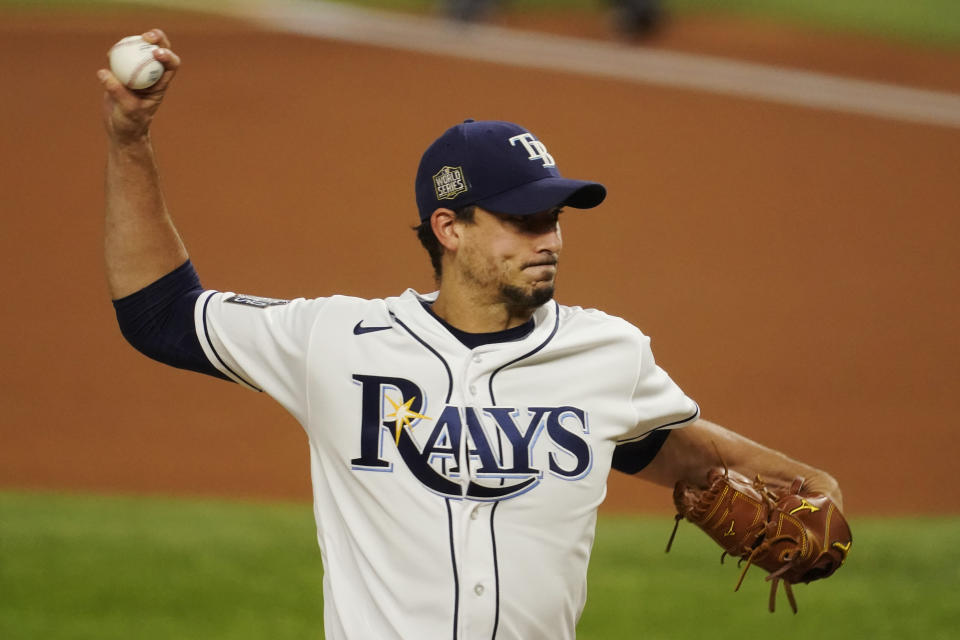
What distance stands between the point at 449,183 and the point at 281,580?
3.46 metres

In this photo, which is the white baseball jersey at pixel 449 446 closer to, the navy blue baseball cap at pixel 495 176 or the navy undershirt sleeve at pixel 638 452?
the navy undershirt sleeve at pixel 638 452

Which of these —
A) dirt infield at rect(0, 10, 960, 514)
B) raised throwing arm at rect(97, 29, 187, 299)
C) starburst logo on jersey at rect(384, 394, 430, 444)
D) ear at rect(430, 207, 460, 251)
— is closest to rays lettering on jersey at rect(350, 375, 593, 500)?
starburst logo on jersey at rect(384, 394, 430, 444)

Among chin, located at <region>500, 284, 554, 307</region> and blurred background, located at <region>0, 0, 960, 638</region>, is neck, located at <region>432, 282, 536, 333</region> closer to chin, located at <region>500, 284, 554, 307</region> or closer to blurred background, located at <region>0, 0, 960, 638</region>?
chin, located at <region>500, 284, 554, 307</region>

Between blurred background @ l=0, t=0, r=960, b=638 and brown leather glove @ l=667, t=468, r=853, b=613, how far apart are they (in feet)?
8.28

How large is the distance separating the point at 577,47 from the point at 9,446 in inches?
318

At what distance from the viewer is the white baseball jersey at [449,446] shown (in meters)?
2.67

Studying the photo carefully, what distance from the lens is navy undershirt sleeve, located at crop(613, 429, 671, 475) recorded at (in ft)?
9.61

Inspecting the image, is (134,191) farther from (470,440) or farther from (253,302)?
(470,440)

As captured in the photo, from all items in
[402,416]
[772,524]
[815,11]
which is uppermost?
[815,11]

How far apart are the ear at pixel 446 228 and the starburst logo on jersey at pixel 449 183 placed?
4cm

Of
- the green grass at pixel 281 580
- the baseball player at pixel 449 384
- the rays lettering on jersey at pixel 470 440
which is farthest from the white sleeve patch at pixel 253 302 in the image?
the green grass at pixel 281 580

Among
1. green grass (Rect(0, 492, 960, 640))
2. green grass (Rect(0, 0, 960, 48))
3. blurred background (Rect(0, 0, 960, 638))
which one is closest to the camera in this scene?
green grass (Rect(0, 492, 960, 640))

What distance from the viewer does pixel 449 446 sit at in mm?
2699

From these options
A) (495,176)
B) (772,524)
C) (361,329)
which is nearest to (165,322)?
(361,329)
